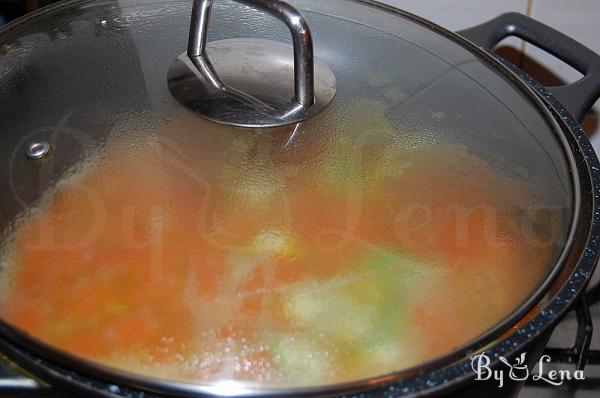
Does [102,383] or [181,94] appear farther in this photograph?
[181,94]

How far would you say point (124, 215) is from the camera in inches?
26.4

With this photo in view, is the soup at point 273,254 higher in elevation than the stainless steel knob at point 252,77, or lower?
lower

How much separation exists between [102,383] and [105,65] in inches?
18.1

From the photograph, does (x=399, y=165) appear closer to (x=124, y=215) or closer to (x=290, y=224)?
(x=290, y=224)

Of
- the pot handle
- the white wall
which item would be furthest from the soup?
the white wall

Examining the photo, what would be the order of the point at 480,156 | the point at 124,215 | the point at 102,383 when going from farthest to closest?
the point at 480,156 < the point at 124,215 < the point at 102,383

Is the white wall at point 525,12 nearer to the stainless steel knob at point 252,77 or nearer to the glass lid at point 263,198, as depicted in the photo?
the glass lid at point 263,198

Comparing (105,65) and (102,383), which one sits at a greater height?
(105,65)

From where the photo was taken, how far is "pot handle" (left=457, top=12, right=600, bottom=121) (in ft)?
3.08

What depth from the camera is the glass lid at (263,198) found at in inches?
23.6

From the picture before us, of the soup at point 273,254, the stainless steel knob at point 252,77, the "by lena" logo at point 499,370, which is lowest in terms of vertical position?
the "by lena" logo at point 499,370

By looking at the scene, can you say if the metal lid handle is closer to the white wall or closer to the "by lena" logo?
the "by lena" logo

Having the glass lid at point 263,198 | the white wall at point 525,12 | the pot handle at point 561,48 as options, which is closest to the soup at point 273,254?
the glass lid at point 263,198

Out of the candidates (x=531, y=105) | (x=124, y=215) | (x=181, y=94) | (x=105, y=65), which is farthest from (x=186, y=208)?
(x=531, y=105)
